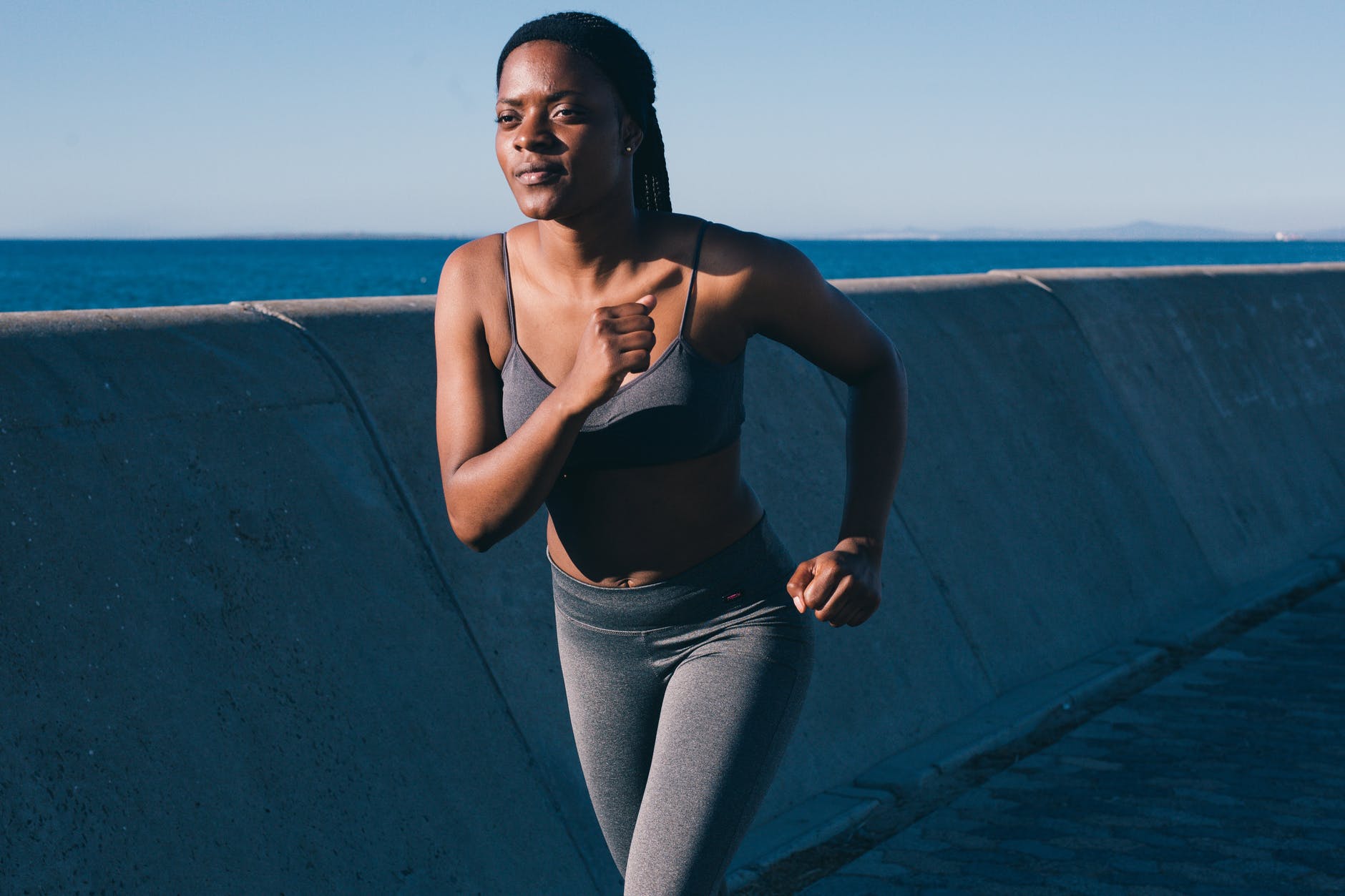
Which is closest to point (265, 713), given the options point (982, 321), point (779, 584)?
point (779, 584)

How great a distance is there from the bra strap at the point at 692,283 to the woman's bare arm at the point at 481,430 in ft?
0.95

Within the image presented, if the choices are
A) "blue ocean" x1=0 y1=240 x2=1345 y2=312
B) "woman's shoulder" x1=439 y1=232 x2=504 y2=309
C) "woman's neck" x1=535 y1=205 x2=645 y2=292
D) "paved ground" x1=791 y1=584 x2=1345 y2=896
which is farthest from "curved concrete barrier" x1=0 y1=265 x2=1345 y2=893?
"blue ocean" x1=0 y1=240 x2=1345 y2=312

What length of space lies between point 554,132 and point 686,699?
0.97 metres

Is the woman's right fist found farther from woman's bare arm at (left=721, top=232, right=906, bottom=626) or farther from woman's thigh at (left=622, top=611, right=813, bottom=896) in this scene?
woman's thigh at (left=622, top=611, right=813, bottom=896)

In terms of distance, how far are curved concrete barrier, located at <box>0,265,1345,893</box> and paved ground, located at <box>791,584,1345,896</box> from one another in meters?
0.39

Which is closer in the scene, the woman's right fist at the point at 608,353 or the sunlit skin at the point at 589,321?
the woman's right fist at the point at 608,353

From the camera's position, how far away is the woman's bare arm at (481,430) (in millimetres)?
2139

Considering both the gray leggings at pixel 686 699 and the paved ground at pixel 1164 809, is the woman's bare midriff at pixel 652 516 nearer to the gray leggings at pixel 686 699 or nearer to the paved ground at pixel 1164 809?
the gray leggings at pixel 686 699

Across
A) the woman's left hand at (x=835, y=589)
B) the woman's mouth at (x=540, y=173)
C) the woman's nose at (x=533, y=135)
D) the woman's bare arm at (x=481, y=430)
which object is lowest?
the woman's left hand at (x=835, y=589)

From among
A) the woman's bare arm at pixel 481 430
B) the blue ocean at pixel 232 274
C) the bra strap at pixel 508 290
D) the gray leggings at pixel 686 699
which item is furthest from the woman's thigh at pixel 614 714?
the blue ocean at pixel 232 274

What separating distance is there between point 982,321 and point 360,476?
3783mm

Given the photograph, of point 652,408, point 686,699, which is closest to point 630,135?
point 652,408

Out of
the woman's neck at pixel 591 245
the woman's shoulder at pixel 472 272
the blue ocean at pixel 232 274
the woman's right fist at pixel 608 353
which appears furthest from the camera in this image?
the blue ocean at pixel 232 274

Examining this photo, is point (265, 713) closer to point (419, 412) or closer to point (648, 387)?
point (419, 412)
